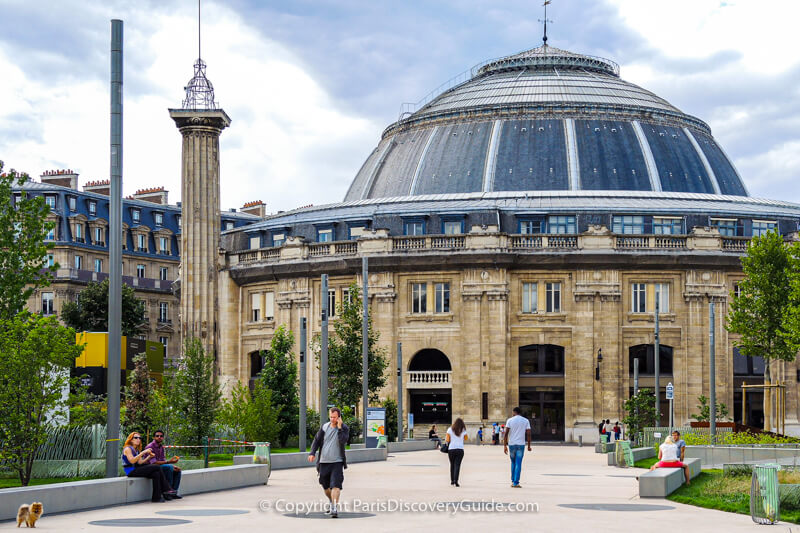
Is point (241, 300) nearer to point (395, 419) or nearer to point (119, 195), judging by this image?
point (395, 419)

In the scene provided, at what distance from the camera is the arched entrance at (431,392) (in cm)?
7625

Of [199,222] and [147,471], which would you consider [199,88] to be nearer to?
[199,222]

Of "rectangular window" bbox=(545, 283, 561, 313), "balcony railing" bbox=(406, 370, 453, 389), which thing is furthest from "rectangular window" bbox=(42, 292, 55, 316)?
"rectangular window" bbox=(545, 283, 561, 313)

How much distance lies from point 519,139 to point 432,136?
7449mm

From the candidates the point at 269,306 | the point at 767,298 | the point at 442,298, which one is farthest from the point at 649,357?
the point at 269,306

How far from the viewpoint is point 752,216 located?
3159 inches

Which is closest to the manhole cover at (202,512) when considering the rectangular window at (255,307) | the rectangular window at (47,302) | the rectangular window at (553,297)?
the rectangular window at (553,297)

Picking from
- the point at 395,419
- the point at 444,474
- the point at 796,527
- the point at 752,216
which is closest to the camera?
the point at 796,527

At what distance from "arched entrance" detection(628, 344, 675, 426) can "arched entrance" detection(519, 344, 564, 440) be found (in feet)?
14.7

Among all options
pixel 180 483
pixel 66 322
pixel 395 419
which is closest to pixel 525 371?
pixel 395 419

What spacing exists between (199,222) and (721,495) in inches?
2477

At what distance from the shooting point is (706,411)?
6575 cm

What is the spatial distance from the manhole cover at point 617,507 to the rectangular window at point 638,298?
52971 millimetres

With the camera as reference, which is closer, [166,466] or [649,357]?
[166,466]
